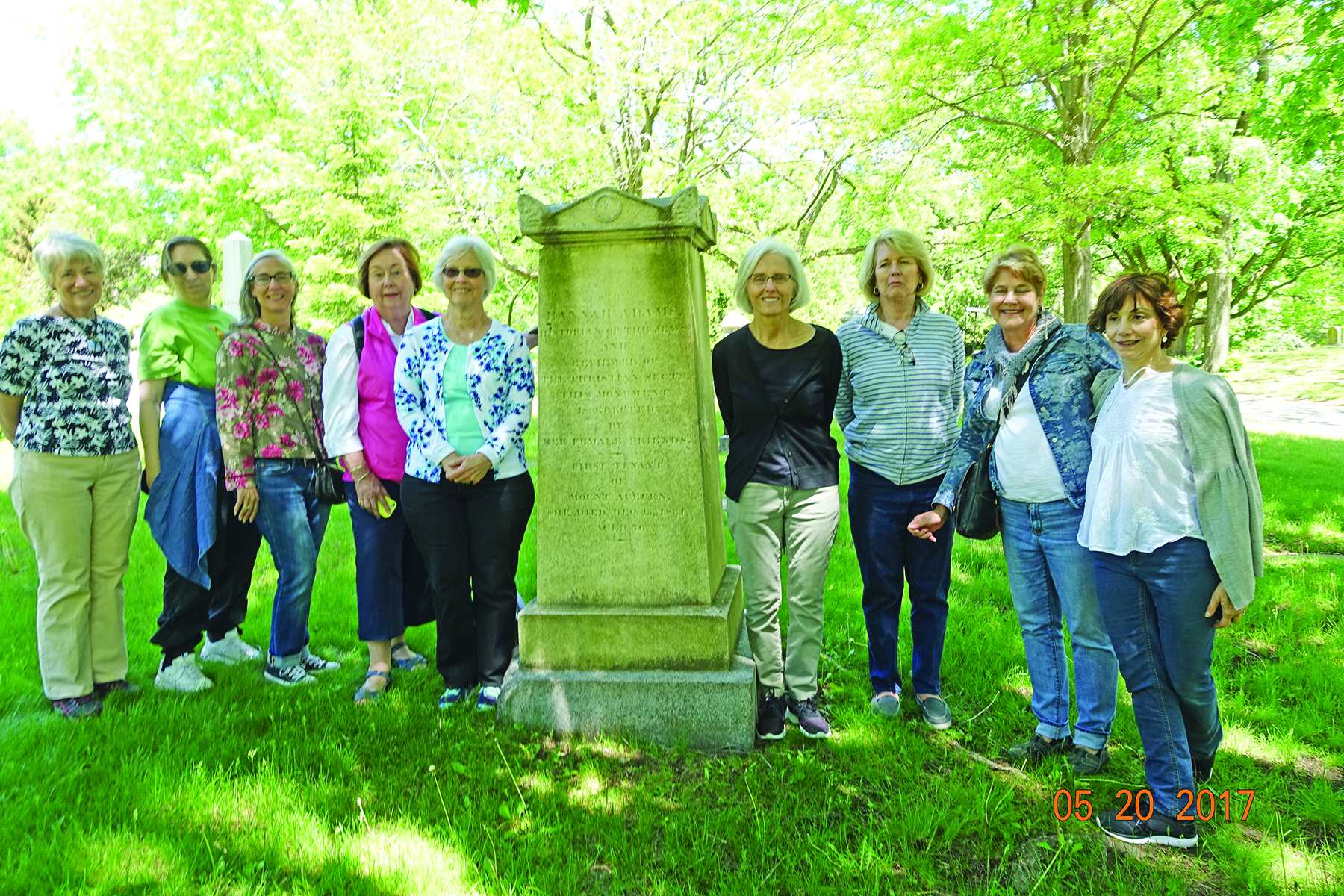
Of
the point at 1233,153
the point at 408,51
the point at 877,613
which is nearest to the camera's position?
the point at 877,613

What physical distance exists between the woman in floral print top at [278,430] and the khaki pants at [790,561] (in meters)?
2.15

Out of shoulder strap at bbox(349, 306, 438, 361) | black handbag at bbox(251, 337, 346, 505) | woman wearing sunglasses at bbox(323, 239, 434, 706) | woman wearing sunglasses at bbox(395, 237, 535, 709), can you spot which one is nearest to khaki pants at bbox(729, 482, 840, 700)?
woman wearing sunglasses at bbox(395, 237, 535, 709)

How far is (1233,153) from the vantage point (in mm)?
13125

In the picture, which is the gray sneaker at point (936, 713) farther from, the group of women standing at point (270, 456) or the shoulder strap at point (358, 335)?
the shoulder strap at point (358, 335)

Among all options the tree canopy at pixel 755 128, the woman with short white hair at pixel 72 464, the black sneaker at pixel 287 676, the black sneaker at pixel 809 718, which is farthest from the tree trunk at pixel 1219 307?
the woman with short white hair at pixel 72 464

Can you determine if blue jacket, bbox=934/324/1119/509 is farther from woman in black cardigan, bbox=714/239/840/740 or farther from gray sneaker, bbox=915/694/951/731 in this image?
gray sneaker, bbox=915/694/951/731

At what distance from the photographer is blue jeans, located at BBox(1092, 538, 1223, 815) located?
2.58 m

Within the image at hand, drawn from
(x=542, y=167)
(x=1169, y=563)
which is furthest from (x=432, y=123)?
(x=1169, y=563)

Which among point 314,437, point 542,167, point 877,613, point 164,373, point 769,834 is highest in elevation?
point 542,167

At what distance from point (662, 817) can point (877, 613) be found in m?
1.41

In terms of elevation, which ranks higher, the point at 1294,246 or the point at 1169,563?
the point at 1294,246

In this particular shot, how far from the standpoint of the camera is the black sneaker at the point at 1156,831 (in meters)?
2.70

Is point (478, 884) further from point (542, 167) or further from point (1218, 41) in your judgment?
point (542, 167)
